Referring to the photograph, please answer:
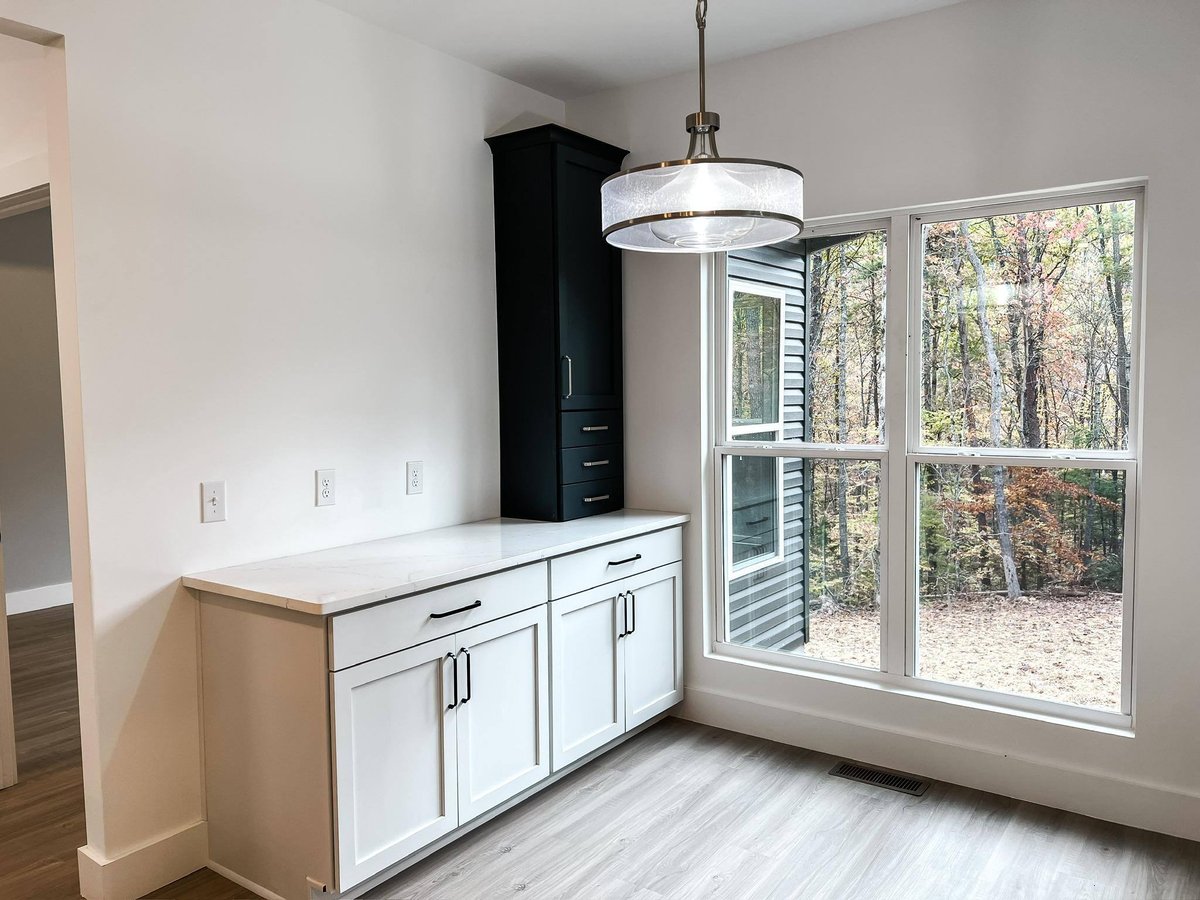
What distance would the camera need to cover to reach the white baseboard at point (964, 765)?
2642mm

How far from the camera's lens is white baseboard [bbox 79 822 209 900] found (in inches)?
91.2

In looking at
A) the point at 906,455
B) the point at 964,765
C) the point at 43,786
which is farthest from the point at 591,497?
the point at 43,786

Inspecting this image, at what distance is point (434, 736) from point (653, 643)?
1.16 metres

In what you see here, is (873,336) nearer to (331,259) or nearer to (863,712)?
(863,712)

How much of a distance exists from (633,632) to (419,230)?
5.56ft

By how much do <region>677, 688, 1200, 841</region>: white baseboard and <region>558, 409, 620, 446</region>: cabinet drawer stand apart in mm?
1126

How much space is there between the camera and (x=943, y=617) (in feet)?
10.1

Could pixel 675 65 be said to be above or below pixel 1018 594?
above

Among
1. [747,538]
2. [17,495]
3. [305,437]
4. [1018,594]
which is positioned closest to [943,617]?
[1018,594]

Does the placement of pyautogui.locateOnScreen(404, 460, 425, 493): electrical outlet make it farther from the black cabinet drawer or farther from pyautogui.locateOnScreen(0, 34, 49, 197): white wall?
pyautogui.locateOnScreen(0, 34, 49, 197): white wall

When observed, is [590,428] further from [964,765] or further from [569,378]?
[964,765]

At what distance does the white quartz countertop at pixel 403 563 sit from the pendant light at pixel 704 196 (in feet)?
3.56

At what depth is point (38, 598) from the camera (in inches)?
221

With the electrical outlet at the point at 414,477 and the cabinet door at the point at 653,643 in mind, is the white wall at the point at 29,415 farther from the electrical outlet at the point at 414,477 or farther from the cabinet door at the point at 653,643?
the cabinet door at the point at 653,643
